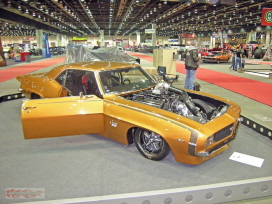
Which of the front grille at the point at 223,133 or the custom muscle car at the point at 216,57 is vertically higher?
the custom muscle car at the point at 216,57

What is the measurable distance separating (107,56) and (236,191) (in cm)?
893

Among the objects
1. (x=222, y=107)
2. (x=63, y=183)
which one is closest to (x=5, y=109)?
(x=63, y=183)

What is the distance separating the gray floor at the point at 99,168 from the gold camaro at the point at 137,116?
8.5 inches

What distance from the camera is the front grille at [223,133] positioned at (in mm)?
2856

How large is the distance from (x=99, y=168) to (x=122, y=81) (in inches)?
70.6

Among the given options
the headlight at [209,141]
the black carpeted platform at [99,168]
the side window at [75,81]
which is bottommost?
the black carpeted platform at [99,168]

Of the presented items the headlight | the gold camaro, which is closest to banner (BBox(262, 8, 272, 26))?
the gold camaro

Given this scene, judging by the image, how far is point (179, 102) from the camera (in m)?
3.65

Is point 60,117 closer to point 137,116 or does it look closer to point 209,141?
point 137,116

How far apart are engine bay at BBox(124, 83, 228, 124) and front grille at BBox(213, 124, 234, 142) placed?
11.4 inches

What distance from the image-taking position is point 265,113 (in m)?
5.27

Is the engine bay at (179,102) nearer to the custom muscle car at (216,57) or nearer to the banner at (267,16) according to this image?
the banner at (267,16)

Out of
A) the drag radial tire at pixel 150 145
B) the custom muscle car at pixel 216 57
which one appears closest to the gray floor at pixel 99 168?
the drag radial tire at pixel 150 145

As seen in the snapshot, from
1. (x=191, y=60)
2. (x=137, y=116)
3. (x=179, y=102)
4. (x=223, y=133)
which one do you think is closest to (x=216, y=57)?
(x=191, y=60)
